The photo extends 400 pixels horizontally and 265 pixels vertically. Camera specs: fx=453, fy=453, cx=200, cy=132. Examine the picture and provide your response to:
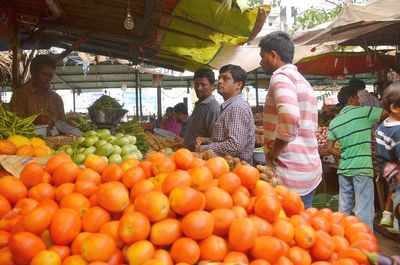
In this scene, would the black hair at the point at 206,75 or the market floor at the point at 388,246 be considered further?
the market floor at the point at 388,246

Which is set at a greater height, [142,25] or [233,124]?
[142,25]

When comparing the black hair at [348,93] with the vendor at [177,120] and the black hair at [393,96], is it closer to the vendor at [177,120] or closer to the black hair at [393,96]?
the black hair at [393,96]

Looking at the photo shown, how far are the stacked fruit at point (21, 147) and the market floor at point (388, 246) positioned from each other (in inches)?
169

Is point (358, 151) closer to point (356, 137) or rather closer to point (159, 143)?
point (356, 137)

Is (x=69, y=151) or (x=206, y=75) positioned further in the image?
(x=206, y=75)

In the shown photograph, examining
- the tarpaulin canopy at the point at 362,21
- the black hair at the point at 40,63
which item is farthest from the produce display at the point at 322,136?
the black hair at the point at 40,63

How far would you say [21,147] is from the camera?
291 centimetres

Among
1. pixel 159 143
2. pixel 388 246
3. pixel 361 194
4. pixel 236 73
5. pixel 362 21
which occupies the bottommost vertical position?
pixel 388 246

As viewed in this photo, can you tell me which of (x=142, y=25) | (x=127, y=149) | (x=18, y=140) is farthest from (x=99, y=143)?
(x=142, y=25)

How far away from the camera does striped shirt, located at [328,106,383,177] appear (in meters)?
5.11

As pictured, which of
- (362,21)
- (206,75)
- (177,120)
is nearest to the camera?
(206,75)

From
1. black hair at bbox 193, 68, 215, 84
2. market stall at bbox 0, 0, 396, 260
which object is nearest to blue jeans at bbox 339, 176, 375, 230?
black hair at bbox 193, 68, 215, 84

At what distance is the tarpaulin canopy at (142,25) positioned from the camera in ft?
17.5

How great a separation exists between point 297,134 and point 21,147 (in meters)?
1.85
